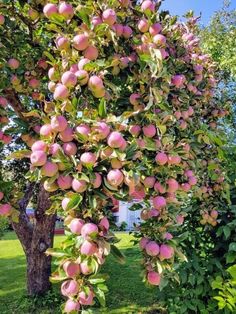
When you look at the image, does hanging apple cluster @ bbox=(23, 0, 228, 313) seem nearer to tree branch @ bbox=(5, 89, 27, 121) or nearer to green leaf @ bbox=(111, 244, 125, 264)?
green leaf @ bbox=(111, 244, 125, 264)

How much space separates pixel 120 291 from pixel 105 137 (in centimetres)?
362

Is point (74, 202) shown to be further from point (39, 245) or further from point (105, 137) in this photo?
point (39, 245)

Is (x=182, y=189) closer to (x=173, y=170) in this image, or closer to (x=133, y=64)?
(x=173, y=170)

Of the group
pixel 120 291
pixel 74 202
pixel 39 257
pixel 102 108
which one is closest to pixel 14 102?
pixel 102 108

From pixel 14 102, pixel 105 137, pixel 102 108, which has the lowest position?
pixel 105 137

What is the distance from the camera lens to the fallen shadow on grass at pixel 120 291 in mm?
3928

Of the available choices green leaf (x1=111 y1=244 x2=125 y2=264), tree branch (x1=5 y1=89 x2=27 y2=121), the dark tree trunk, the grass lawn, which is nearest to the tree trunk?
the dark tree trunk

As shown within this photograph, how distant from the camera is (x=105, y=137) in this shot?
142 centimetres

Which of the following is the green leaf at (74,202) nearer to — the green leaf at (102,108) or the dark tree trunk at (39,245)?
the green leaf at (102,108)

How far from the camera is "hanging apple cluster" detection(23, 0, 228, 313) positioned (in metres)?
1.40

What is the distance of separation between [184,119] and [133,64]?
0.61 metres

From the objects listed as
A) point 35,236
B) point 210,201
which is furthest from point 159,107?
point 35,236

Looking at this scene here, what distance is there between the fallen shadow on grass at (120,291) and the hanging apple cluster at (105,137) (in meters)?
1.60

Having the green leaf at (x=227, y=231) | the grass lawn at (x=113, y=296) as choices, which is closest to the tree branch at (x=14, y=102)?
the grass lawn at (x=113, y=296)
